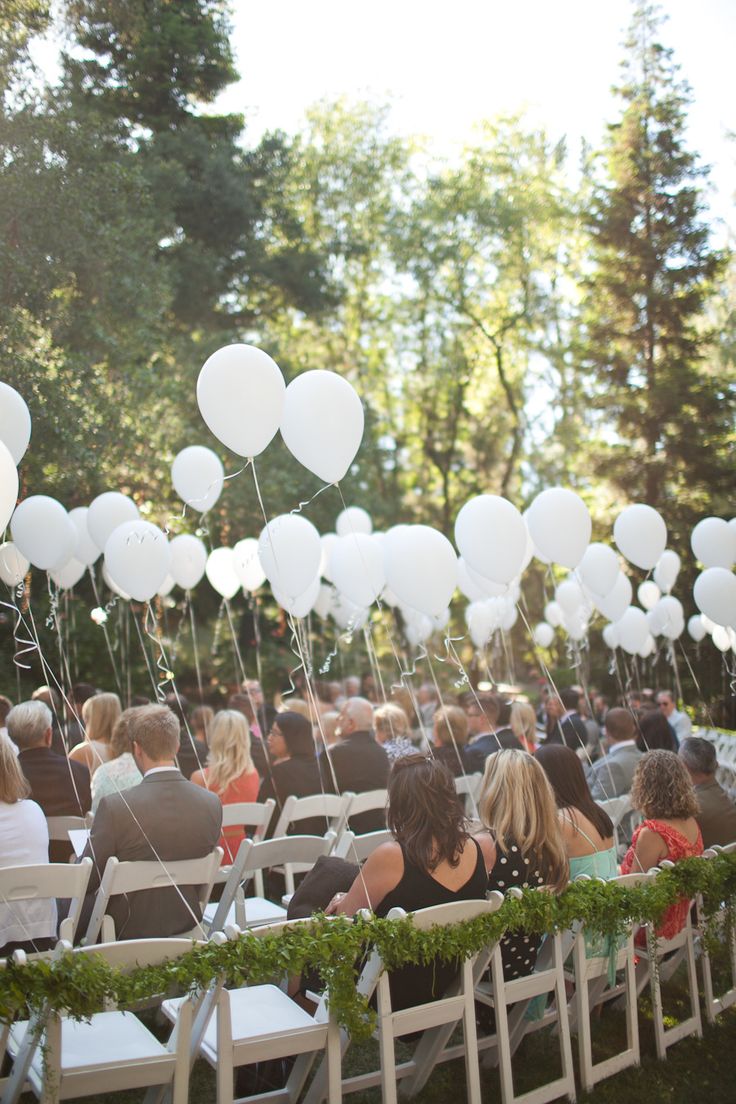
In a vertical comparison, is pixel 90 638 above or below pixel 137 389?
below

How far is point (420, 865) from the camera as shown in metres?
3.35

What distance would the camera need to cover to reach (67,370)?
442 inches

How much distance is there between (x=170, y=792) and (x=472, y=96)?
78.1 ft

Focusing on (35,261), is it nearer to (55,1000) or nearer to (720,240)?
(55,1000)

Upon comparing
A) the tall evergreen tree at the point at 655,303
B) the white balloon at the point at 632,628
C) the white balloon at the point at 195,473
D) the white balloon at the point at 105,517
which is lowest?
the white balloon at the point at 632,628

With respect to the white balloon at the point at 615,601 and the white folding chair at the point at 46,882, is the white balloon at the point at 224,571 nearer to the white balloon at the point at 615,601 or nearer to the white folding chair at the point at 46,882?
the white balloon at the point at 615,601

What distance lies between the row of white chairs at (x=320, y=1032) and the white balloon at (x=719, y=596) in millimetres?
4593

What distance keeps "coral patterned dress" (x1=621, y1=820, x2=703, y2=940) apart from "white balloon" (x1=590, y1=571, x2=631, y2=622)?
5007 millimetres

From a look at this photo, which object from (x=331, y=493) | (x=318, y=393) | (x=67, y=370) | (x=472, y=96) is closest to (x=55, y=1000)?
(x=318, y=393)

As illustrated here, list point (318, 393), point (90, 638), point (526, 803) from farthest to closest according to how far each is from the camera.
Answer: point (90, 638) < point (318, 393) < point (526, 803)

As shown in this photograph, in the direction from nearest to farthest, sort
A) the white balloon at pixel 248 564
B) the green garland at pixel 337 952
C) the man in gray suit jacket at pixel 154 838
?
the green garland at pixel 337 952, the man in gray suit jacket at pixel 154 838, the white balloon at pixel 248 564

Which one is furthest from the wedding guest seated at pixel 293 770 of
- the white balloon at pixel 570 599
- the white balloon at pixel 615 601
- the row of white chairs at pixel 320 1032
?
the white balloon at pixel 570 599

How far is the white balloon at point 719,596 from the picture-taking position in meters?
8.15

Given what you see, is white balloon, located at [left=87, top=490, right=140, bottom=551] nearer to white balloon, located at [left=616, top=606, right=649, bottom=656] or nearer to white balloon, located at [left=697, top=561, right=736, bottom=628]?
white balloon, located at [left=697, top=561, right=736, bottom=628]
